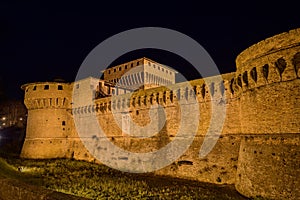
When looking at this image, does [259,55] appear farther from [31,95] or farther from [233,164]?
[31,95]

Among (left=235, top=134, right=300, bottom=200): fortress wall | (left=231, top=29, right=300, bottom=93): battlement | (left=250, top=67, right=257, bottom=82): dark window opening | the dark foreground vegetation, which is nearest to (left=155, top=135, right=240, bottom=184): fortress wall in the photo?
the dark foreground vegetation

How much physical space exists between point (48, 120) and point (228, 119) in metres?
19.9

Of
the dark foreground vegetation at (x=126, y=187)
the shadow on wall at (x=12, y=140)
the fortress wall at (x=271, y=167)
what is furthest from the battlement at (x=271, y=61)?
the shadow on wall at (x=12, y=140)

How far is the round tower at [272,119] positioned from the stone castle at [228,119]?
0.11 feet

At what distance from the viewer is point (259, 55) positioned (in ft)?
35.9

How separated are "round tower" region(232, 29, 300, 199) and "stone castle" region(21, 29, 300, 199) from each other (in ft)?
0.11

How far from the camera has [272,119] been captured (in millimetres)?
10430

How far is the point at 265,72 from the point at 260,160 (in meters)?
3.88

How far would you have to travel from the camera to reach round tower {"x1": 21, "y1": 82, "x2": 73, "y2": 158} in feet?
85.6

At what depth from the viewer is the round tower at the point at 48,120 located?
26078 millimetres

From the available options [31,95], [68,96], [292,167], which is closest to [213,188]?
[292,167]

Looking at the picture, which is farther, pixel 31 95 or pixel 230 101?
pixel 31 95

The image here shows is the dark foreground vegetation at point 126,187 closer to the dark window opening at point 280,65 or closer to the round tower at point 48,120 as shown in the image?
the dark window opening at point 280,65

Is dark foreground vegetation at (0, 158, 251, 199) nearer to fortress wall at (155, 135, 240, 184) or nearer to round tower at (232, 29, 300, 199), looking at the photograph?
fortress wall at (155, 135, 240, 184)
